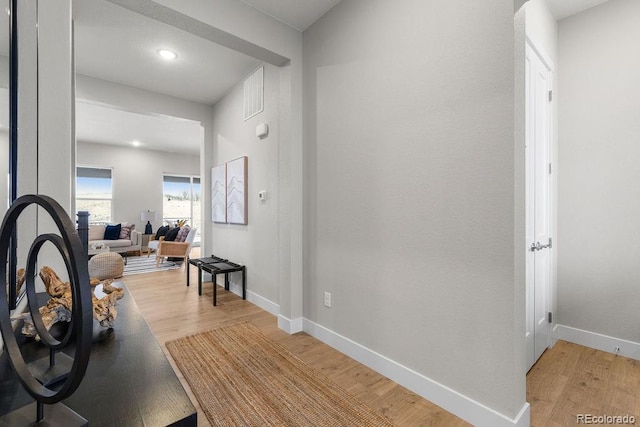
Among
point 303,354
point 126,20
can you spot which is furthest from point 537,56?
point 126,20

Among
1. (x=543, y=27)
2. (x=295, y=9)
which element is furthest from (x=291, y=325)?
(x=543, y=27)

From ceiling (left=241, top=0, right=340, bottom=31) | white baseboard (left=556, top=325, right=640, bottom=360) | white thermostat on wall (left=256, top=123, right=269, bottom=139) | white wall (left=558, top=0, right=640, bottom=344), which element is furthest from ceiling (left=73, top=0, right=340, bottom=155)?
white baseboard (left=556, top=325, right=640, bottom=360)

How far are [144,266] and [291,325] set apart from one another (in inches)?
176

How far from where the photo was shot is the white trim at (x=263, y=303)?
3162 millimetres

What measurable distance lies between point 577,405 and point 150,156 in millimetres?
9324

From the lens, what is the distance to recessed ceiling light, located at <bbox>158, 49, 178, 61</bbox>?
3.05 meters

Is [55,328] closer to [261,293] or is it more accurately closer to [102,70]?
[261,293]

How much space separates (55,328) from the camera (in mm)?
1069

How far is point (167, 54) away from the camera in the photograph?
310 centimetres

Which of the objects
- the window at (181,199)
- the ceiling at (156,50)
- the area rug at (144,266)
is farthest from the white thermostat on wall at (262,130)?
the window at (181,199)

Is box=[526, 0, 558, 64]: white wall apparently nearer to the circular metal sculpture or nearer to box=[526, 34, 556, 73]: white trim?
box=[526, 34, 556, 73]: white trim

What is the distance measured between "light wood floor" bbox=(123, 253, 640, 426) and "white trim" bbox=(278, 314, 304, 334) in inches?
2.1

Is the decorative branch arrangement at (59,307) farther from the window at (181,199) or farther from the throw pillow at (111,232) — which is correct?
the window at (181,199)

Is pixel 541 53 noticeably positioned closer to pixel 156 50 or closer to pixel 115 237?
pixel 156 50
